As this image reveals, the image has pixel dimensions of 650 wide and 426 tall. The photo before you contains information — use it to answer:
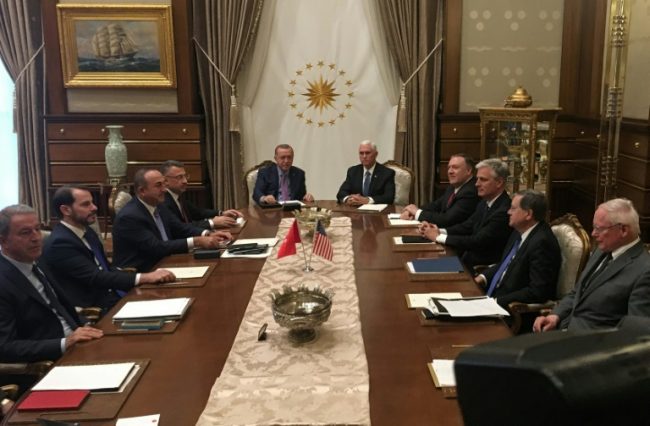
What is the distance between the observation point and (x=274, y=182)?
5055 mm

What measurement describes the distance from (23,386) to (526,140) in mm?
4480

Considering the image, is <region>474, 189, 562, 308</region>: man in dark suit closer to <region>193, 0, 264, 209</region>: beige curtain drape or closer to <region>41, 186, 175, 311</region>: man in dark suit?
<region>41, 186, 175, 311</region>: man in dark suit

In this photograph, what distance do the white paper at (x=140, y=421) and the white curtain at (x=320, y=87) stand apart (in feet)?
16.3

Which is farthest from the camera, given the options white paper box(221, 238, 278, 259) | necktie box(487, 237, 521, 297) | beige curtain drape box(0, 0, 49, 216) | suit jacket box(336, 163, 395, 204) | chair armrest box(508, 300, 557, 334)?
beige curtain drape box(0, 0, 49, 216)

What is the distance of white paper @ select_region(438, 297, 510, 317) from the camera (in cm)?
221

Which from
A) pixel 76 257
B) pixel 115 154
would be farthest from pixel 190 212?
pixel 76 257

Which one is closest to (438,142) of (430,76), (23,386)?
(430,76)

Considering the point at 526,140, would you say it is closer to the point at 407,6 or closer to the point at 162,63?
the point at 407,6

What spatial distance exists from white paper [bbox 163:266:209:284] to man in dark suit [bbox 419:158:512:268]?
4.26ft

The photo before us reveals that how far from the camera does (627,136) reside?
4824 millimetres

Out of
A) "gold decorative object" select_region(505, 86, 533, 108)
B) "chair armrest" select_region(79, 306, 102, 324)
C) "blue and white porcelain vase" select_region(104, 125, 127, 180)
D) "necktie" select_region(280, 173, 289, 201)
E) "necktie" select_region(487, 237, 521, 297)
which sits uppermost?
"gold decorative object" select_region(505, 86, 533, 108)

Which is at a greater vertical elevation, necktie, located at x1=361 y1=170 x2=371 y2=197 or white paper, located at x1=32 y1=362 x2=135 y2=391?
necktie, located at x1=361 y1=170 x2=371 y2=197

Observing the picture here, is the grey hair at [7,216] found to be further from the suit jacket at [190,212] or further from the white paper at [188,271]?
the suit jacket at [190,212]

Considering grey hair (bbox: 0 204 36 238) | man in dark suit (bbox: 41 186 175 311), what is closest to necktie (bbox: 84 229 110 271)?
man in dark suit (bbox: 41 186 175 311)
